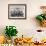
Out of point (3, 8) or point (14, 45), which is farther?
point (3, 8)

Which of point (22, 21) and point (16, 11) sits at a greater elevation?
point (16, 11)

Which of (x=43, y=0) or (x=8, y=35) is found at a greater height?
(x=43, y=0)

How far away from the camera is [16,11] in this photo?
3576 millimetres

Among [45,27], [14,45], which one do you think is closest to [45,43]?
[45,27]

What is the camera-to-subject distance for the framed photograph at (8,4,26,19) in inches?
141

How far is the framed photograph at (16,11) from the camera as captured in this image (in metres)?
3.58

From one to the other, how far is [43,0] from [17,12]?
0.62 meters

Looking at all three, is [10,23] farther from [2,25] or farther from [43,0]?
[43,0]

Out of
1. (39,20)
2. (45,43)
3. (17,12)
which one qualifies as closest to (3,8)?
(17,12)

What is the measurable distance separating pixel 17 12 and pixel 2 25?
1.41ft

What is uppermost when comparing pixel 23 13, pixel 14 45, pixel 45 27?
pixel 23 13

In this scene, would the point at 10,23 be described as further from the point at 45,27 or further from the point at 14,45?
the point at 45,27

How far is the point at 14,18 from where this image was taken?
11.8 feet

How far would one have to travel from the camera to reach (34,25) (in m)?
3.58
